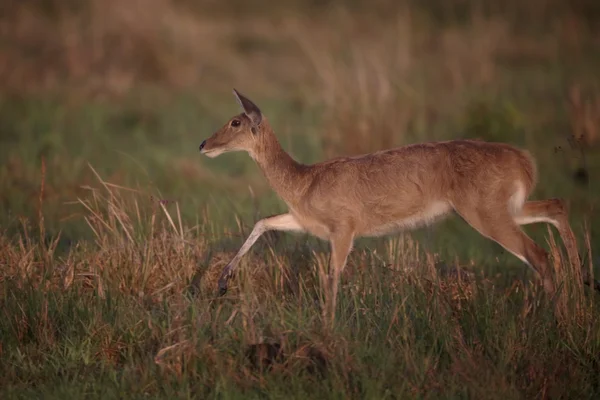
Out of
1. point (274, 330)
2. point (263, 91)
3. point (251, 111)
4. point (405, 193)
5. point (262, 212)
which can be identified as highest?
point (263, 91)

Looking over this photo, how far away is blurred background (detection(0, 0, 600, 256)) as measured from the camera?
11.5 meters

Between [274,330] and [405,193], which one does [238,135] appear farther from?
[274,330]

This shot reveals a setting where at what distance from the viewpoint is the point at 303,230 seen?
7.78m

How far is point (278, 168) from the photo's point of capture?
7.93m

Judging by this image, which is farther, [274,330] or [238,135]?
[238,135]

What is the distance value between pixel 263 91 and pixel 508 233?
9901 mm

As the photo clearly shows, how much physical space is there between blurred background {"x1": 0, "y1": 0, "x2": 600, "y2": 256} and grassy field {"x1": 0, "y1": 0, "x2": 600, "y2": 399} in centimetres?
5

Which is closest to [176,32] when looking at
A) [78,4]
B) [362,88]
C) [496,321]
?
[78,4]

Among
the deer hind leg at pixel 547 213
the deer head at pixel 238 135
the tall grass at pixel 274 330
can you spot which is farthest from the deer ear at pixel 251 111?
the deer hind leg at pixel 547 213

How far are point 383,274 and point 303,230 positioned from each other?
2.81 feet

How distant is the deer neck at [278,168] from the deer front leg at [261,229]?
178 mm

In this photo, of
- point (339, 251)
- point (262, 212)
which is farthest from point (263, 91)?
point (339, 251)

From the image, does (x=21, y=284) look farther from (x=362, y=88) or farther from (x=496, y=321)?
(x=362, y=88)

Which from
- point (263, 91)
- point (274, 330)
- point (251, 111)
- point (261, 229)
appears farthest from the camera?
point (263, 91)
